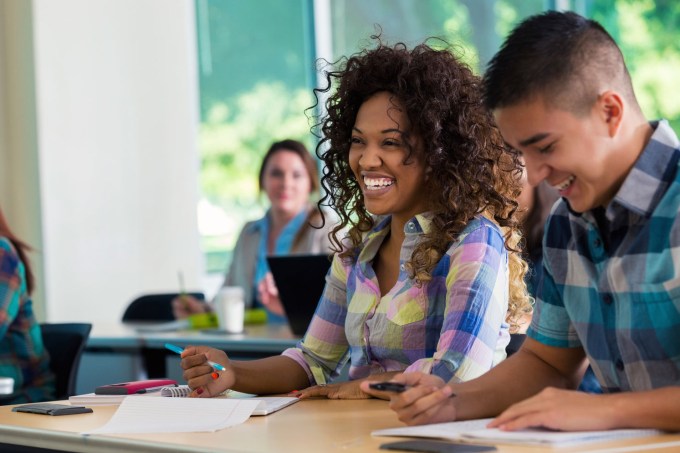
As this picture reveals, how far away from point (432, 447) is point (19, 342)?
214 cm

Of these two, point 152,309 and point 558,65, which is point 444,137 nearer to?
point 558,65

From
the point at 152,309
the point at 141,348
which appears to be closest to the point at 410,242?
the point at 141,348

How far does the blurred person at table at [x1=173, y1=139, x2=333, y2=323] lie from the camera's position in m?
4.75

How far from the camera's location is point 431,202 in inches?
89.2

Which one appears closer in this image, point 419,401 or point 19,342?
point 419,401

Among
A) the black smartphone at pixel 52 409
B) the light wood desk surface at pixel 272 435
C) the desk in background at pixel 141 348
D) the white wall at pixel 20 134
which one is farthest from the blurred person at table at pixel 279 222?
the light wood desk surface at pixel 272 435

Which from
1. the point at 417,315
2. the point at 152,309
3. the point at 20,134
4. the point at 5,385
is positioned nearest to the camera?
the point at 417,315

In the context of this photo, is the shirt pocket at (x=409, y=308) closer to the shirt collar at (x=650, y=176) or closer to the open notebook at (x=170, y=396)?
the open notebook at (x=170, y=396)

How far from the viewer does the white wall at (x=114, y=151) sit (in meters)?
5.30

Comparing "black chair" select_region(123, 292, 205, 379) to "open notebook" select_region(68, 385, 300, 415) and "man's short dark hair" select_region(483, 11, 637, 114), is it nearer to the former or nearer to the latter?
"open notebook" select_region(68, 385, 300, 415)

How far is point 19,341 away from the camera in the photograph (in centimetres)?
325

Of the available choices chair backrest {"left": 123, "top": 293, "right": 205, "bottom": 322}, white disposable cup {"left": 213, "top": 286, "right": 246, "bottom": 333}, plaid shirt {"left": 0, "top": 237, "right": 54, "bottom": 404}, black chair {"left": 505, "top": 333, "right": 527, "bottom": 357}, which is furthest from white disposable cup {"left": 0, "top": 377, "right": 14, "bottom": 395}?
chair backrest {"left": 123, "top": 293, "right": 205, "bottom": 322}

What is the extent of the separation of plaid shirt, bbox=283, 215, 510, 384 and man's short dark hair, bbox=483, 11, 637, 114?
1.79ft

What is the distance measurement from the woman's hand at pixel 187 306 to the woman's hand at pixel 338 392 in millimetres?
2218
